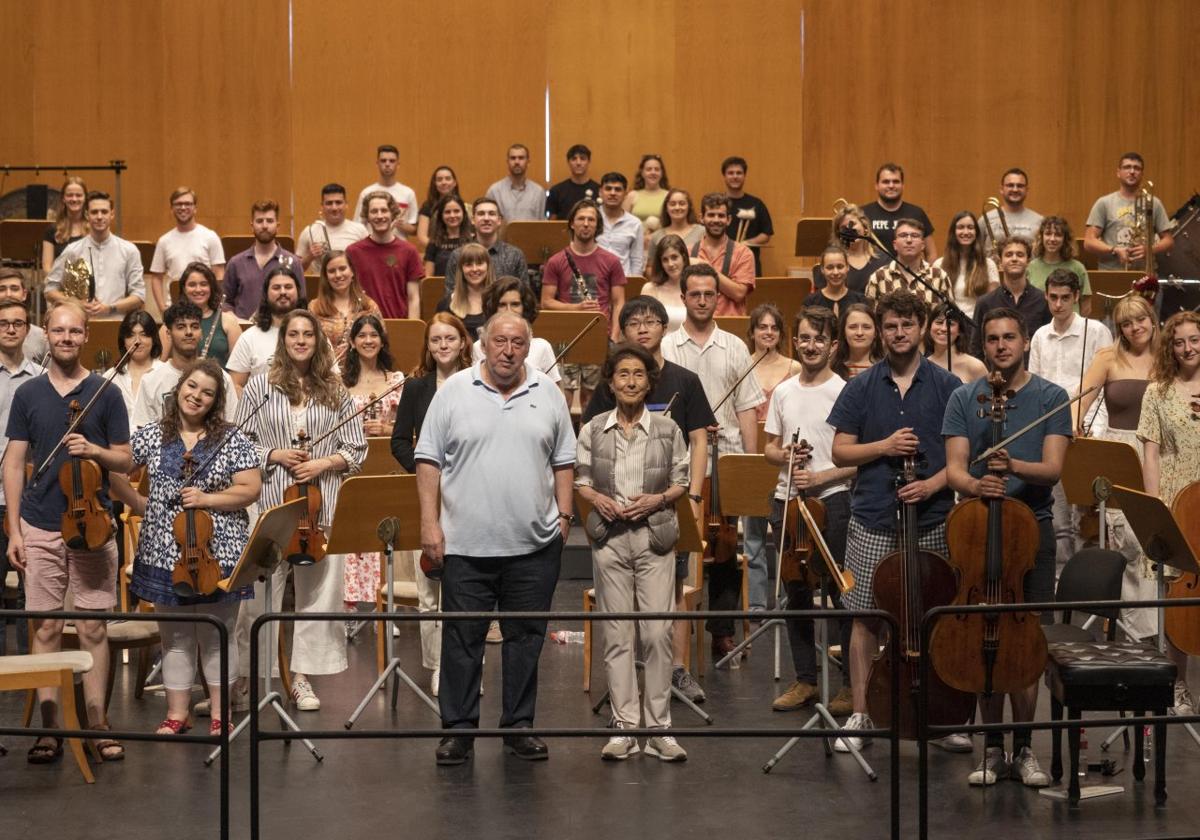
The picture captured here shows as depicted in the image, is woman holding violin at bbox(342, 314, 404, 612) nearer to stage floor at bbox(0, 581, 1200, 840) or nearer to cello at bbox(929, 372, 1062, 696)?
stage floor at bbox(0, 581, 1200, 840)

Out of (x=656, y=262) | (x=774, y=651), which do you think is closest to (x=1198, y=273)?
(x=656, y=262)

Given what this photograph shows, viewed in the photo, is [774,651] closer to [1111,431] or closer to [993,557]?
[1111,431]

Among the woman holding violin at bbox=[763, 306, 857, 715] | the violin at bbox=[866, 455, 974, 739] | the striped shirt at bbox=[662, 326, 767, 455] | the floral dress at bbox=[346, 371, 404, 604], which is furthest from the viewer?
the floral dress at bbox=[346, 371, 404, 604]

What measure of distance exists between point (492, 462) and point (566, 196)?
283 inches

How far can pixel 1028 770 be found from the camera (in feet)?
18.5

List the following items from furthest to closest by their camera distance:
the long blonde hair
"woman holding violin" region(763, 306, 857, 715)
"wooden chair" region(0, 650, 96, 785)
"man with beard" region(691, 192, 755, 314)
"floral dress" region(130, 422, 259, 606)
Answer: "man with beard" region(691, 192, 755, 314) → the long blonde hair → "woman holding violin" region(763, 306, 857, 715) → "floral dress" region(130, 422, 259, 606) → "wooden chair" region(0, 650, 96, 785)

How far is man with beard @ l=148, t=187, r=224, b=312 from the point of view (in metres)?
11.1

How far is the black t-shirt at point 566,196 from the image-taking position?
12.8 meters

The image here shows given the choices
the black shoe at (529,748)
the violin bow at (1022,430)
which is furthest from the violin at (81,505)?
the violin bow at (1022,430)

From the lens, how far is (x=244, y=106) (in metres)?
14.5

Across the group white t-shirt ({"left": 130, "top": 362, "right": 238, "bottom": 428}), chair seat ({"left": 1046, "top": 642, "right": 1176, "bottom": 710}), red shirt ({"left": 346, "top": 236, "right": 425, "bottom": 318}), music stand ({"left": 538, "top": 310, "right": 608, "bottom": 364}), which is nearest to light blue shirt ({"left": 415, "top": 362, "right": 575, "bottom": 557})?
chair seat ({"left": 1046, "top": 642, "right": 1176, "bottom": 710})

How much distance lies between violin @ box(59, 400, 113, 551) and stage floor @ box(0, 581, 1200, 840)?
818mm

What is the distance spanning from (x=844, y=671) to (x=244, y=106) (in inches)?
372

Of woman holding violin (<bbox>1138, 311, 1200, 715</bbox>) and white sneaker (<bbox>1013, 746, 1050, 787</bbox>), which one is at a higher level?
woman holding violin (<bbox>1138, 311, 1200, 715</bbox>)
